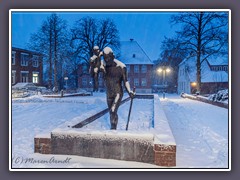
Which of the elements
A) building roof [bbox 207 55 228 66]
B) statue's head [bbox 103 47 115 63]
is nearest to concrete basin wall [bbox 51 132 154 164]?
statue's head [bbox 103 47 115 63]

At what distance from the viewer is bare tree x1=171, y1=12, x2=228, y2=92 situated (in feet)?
12.7

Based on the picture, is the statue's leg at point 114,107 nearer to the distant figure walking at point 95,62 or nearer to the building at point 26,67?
the distant figure walking at point 95,62

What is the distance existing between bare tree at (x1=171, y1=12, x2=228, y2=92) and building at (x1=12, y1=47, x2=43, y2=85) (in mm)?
2672

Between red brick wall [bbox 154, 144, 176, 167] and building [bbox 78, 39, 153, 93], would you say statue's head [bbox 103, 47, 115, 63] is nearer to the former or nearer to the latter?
building [bbox 78, 39, 153, 93]

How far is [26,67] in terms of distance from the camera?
3.95 meters

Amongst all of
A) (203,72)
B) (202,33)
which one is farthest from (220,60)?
(203,72)

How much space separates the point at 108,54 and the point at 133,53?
1.53m

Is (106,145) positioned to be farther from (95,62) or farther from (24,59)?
(24,59)

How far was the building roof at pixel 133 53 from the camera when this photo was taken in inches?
175

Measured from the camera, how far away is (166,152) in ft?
9.29

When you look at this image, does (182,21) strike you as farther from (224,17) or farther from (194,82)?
(194,82)

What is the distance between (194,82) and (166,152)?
3849 millimetres

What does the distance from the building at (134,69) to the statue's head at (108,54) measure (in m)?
0.95
